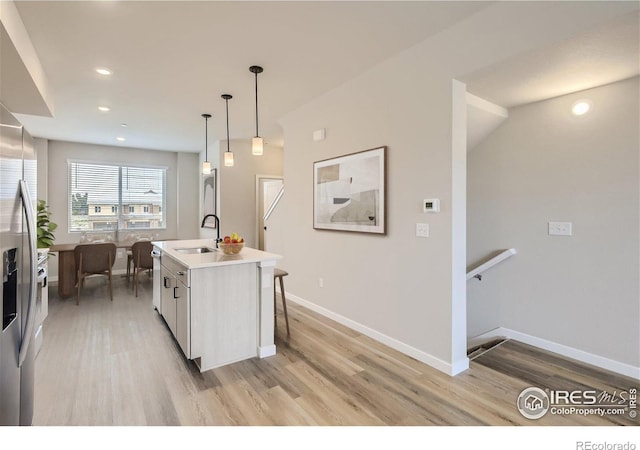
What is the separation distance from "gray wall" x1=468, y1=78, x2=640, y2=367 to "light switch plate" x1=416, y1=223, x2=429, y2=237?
1250mm

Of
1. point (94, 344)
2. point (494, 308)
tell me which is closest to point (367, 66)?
point (494, 308)

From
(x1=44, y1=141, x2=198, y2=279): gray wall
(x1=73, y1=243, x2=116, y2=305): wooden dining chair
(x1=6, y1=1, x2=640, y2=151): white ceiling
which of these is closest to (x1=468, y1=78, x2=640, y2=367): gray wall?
(x1=6, y1=1, x2=640, y2=151): white ceiling

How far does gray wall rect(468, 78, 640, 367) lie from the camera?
2570 mm

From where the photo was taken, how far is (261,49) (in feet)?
9.06

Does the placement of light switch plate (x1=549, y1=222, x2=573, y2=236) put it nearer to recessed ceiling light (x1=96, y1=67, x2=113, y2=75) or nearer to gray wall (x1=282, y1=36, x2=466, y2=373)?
gray wall (x1=282, y1=36, x2=466, y2=373)

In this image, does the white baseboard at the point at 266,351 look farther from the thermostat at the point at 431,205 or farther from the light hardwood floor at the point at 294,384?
the thermostat at the point at 431,205

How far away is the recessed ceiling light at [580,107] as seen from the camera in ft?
9.00

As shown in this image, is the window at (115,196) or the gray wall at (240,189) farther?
the window at (115,196)

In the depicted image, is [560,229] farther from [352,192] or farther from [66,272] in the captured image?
[66,272]

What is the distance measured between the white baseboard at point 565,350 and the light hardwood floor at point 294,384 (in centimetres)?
9

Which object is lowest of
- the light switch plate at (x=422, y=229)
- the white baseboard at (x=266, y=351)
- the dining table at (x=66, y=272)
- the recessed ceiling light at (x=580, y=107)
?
the white baseboard at (x=266, y=351)

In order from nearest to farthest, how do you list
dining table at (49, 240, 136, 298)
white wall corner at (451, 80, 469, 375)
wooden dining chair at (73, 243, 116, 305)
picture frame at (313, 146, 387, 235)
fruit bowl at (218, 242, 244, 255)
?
white wall corner at (451, 80, 469, 375)
fruit bowl at (218, 242, 244, 255)
picture frame at (313, 146, 387, 235)
wooden dining chair at (73, 243, 116, 305)
dining table at (49, 240, 136, 298)

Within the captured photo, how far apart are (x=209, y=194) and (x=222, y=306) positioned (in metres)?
4.41

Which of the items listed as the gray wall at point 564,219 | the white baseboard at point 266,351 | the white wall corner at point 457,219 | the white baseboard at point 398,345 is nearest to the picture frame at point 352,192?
the white wall corner at point 457,219
